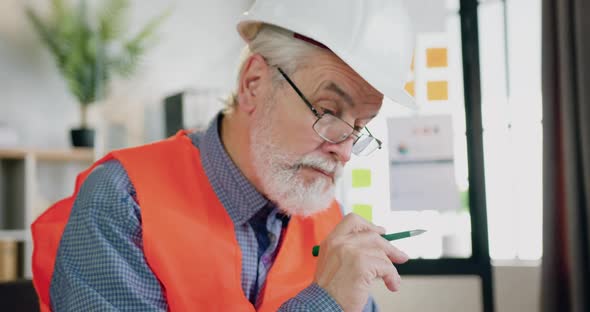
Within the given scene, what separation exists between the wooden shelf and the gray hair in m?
2.74

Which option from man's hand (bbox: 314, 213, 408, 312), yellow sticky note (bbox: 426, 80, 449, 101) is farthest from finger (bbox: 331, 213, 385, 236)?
yellow sticky note (bbox: 426, 80, 449, 101)

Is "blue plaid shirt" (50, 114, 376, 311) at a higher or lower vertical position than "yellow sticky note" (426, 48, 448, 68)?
lower

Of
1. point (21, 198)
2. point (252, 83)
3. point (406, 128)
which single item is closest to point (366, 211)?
point (406, 128)

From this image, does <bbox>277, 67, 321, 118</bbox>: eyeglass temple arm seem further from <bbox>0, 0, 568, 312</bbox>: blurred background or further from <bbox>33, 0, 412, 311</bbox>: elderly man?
<bbox>0, 0, 568, 312</bbox>: blurred background

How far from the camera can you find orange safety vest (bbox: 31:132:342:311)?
1081 mm

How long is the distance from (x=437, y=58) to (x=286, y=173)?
1.97m

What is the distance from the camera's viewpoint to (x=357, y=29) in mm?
1134

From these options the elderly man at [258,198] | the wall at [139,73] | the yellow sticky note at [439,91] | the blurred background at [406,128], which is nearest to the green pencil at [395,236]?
the elderly man at [258,198]

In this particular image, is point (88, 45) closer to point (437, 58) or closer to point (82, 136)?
point (82, 136)

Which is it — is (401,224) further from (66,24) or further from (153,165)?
(66,24)

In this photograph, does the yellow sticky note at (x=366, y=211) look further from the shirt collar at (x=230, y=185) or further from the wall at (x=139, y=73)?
the shirt collar at (x=230, y=185)

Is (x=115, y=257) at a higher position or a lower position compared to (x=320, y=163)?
lower

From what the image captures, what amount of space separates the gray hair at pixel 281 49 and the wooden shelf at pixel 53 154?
8.99 feet

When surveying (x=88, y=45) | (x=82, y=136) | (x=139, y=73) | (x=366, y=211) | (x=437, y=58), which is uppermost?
(x=88, y=45)
